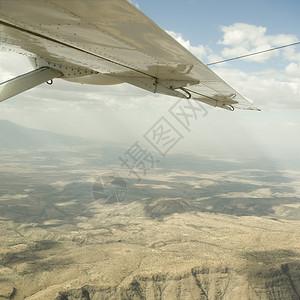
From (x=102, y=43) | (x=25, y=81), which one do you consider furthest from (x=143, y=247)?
(x=102, y=43)

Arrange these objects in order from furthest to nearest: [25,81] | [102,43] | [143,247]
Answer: [143,247] → [25,81] → [102,43]

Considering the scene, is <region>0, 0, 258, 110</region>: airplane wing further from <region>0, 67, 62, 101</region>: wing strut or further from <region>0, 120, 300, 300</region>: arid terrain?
<region>0, 120, 300, 300</region>: arid terrain

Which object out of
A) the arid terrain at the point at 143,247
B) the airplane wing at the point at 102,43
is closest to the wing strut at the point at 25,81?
the airplane wing at the point at 102,43

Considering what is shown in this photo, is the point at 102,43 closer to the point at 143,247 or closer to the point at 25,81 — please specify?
the point at 25,81

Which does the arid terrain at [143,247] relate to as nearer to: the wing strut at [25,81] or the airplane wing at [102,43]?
the wing strut at [25,81]

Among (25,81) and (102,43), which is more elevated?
(102,43)

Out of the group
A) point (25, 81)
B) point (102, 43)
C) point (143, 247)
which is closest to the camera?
point (102, 43)

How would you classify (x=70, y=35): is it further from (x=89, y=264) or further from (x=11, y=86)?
(x=89, y=264)
